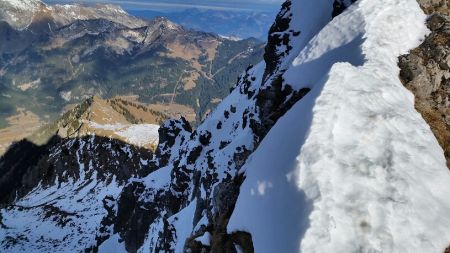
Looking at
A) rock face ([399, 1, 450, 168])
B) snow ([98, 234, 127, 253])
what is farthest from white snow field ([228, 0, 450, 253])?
snow ([98, 234, 127, 253])

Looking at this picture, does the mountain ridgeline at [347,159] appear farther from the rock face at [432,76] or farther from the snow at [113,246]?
the snow at [113,246]

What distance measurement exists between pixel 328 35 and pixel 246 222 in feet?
55.3

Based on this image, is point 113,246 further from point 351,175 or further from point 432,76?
point 351,175

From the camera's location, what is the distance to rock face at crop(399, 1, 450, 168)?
73.5 feet

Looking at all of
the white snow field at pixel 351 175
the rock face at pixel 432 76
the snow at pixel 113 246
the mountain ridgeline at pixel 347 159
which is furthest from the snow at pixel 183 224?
the snow at pixel 113 246

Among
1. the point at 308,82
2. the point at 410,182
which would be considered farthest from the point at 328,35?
the point at 410,182

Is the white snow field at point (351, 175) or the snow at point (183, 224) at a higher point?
the snow at point (183, 224)

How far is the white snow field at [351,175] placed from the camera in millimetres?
15125

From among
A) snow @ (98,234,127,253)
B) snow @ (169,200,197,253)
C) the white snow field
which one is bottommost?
the white snow field

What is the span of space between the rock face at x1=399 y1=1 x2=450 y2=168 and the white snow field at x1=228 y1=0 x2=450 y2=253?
96 centimetres

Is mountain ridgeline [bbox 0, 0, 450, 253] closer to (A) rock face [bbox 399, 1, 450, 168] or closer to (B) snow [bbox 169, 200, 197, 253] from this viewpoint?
(A) rock face [bbox 399, 1, 450, 168]

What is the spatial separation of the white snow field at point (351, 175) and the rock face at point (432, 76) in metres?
0.96

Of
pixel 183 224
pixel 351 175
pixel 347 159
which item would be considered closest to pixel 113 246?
pixel 183 224

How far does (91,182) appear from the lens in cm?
17362
